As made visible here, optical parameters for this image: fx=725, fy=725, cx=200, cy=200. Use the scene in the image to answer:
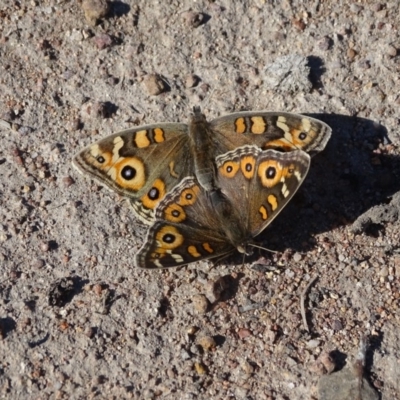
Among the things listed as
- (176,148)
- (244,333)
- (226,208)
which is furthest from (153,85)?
(244,333)

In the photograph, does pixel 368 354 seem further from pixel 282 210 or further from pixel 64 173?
pixel 64 173

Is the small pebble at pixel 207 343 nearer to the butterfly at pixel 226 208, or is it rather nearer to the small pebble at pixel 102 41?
the butterfly at pixel 226 208

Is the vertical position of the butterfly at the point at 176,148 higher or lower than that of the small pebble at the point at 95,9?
lower

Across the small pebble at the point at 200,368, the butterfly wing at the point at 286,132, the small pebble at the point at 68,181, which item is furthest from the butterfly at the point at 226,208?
the small pebble at the point at 68,181

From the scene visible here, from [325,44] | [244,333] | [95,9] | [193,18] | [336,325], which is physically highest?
[95,9]

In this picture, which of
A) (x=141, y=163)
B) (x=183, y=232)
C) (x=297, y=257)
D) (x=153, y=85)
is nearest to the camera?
(x=183, y=232)

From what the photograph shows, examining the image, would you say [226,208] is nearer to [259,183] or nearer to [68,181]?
[259,183]
